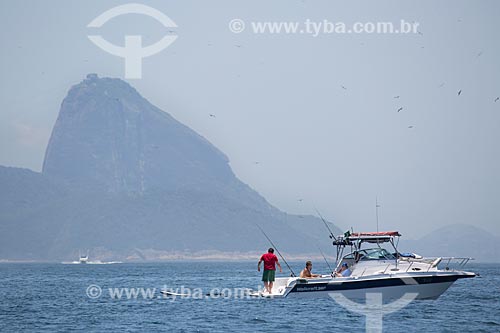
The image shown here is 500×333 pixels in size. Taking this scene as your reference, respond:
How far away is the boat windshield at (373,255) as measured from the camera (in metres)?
36.7

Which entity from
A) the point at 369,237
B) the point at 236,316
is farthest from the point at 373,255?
the point at 236,316

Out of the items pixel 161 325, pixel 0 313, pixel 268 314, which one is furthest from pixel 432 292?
pixel 0 313

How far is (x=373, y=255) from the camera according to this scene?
3681cm

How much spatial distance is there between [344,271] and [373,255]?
1467 millimetres

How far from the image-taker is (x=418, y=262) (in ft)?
122

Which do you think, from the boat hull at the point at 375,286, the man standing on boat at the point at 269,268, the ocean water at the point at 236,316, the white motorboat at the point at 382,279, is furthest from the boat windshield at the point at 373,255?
the man standing on boat at the point at 269,268

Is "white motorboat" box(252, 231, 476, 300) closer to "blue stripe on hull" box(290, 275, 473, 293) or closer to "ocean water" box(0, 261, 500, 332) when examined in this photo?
"blue stripe on hull" box(290, 275, 473, 293)

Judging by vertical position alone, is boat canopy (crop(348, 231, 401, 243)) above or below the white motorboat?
above

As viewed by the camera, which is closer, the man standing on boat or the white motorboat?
the white motorboat

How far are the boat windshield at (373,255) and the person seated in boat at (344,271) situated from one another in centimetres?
61

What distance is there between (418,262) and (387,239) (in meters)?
1.73

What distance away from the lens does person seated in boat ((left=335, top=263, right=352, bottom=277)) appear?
3662cm

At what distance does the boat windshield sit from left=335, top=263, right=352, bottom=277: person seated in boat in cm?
61

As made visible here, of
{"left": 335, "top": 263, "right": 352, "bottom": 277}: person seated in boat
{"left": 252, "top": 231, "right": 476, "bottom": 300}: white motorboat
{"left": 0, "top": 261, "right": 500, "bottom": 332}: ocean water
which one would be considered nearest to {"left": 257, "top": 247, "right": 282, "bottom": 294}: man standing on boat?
{"left": 252, "top": 231, "right": 476, "bottom": 300}: white motorboat
